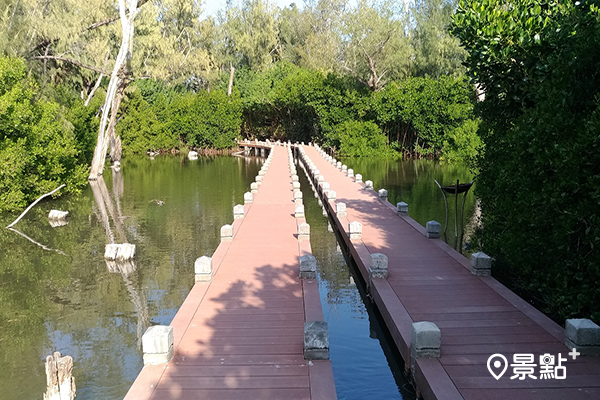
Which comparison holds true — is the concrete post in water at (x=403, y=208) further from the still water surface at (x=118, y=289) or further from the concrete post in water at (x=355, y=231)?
the concrete post in water at (x=355, y=231)

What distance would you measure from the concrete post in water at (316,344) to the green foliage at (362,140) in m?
43.1

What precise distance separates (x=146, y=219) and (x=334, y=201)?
8.06 m

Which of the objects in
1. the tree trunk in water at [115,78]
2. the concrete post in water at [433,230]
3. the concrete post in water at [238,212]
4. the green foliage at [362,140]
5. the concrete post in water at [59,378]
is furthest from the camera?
the green foliage at [362,140]

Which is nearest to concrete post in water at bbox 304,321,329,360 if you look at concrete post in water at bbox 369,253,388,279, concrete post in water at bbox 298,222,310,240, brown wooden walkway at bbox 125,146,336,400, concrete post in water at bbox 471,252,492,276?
brown wooden walkway at bbox 125,146,336,400

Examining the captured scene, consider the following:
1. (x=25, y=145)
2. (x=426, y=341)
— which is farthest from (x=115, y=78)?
(x=426, y=341)

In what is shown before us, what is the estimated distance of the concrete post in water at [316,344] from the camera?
811cm

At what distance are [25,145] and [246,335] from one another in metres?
17.0

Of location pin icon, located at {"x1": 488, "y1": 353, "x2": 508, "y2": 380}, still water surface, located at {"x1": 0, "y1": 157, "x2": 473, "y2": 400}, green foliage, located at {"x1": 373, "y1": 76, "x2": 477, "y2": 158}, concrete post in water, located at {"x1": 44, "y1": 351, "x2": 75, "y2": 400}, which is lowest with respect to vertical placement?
still water surface, located at {"x1": 0, "y1": 157, "x2": 473, "y2": 400}

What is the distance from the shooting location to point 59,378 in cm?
820

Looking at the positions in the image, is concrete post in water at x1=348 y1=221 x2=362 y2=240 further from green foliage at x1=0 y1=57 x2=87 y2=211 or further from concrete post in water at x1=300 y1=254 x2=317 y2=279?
A: green foliage at x1=0 y1=57 x2=87 y2=211

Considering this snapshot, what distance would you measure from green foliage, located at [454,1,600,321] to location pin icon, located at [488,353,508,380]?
61.5 inches

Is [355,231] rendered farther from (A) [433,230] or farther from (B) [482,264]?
(B) [482,264]

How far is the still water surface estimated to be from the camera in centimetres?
1006

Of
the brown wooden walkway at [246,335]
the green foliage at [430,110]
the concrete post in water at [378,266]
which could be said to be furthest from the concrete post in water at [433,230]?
the green foliage at [430,110]
